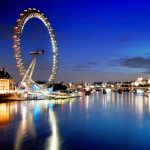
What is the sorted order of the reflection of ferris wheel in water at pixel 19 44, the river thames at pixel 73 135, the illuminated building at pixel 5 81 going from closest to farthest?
the river thames at pixel 73 135 < the reflection of ferris wheel in water at pixel 19 44 < the illuminated building at pixel 5 81

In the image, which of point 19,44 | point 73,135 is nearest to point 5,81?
point 19,44

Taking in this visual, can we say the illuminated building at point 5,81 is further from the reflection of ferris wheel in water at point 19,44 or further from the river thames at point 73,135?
the river thames at point 73,135

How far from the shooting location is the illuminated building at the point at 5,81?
55981 millimetres

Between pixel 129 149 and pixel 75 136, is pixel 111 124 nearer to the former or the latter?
pixel 75 136

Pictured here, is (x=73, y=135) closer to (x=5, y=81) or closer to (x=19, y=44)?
(x=19, y=44)

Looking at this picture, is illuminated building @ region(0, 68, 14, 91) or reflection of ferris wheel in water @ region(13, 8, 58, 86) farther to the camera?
illuminated building @ region(0, 68, 14, 91)

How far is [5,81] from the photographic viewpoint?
56.8 m

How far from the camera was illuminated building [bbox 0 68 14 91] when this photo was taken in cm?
5598

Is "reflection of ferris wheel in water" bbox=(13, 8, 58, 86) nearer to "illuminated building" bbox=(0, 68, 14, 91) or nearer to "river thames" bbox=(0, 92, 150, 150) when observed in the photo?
"illuminated building" bbox=(0, 68, 14, 91)

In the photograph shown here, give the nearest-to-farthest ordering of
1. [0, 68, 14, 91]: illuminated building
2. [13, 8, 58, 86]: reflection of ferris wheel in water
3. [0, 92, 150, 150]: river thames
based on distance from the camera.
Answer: [0, 92, 150, 150]: river thames, [13, 8, 58, 86]: reflection of ferris wheel in water, [0, 68, 14, 91]: illuminated building

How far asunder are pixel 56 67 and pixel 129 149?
3116cm

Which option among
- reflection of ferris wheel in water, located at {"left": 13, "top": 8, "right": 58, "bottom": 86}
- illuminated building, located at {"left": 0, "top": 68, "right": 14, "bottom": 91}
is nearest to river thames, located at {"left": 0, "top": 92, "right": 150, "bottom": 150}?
reflection of ferris wheel in water, located at {"left": 13, "top": 8, "right": 58, "bottom": 86}

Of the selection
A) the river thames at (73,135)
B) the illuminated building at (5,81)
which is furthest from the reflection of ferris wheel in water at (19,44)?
the river thames at (73,135)

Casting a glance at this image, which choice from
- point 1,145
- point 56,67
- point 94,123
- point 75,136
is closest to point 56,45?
point 56,67
